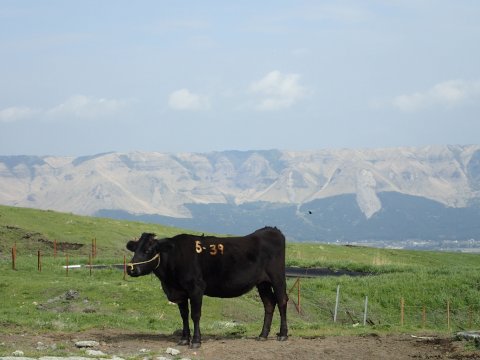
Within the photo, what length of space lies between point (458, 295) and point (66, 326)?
28.7 metres

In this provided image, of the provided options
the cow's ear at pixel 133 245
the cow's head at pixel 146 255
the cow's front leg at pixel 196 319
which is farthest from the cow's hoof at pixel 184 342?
the cow's ear at pixel 133 245

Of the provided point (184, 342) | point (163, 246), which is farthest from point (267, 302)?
point (163, 246)

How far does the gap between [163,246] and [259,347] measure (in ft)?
11.9

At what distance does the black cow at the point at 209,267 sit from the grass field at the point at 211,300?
233cm

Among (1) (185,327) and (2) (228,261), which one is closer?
(1) (185,327)

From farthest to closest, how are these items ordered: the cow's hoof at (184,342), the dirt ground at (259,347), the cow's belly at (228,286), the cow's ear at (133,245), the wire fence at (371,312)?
the wire fence at (371,312), the cow's belly at (228,286), the cow's ear at (133,245), the cow's hoof at (184,342), the dirt ground at (259,347)

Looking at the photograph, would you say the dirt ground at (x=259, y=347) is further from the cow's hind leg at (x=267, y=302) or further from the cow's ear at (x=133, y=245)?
the cow's ear at (x=133, y=245)

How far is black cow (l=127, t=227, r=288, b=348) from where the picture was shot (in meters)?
22.6

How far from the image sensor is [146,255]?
22422mm

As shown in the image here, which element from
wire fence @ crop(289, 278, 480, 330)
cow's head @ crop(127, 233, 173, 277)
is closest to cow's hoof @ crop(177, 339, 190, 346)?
cow's head @ crop(127, 233, 173, 277)

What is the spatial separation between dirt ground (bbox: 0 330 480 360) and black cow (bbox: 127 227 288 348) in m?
0.84

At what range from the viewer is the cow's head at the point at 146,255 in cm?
2230

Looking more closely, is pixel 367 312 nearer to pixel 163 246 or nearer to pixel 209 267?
pixel 209 267

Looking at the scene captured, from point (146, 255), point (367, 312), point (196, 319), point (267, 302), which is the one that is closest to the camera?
point (146, 255)
